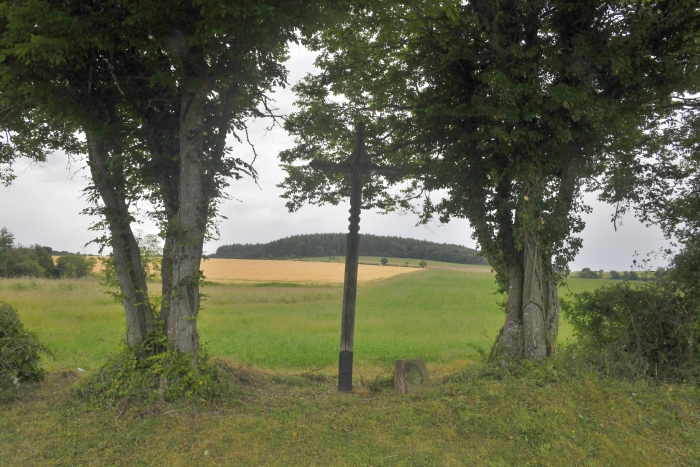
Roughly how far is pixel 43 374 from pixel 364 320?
15561 millimetres

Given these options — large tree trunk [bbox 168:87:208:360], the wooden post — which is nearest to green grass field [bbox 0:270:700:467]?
the wooden post

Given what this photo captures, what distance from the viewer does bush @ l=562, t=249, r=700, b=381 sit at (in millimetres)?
7824

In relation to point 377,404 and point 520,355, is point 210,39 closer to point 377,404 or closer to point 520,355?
point 377,404

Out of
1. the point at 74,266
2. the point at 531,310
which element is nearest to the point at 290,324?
the point at 531,310

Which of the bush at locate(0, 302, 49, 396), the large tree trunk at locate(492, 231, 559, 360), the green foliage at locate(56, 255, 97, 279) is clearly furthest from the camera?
the green foliage at locate(56, 255, 97, 279)

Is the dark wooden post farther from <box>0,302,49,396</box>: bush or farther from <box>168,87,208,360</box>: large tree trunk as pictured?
<box>0,302,49,396</box>: bush

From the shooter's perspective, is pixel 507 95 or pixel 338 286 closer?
pixel 507 95

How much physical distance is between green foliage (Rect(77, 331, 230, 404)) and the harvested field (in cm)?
2694

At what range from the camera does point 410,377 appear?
788cm

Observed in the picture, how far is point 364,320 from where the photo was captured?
22078 mm

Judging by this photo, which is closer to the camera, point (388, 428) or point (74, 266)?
point (388, 428)

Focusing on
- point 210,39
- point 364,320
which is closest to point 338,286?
point 364,320

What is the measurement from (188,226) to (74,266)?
41.4 metres

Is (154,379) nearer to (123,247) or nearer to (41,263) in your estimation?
(123,247)
